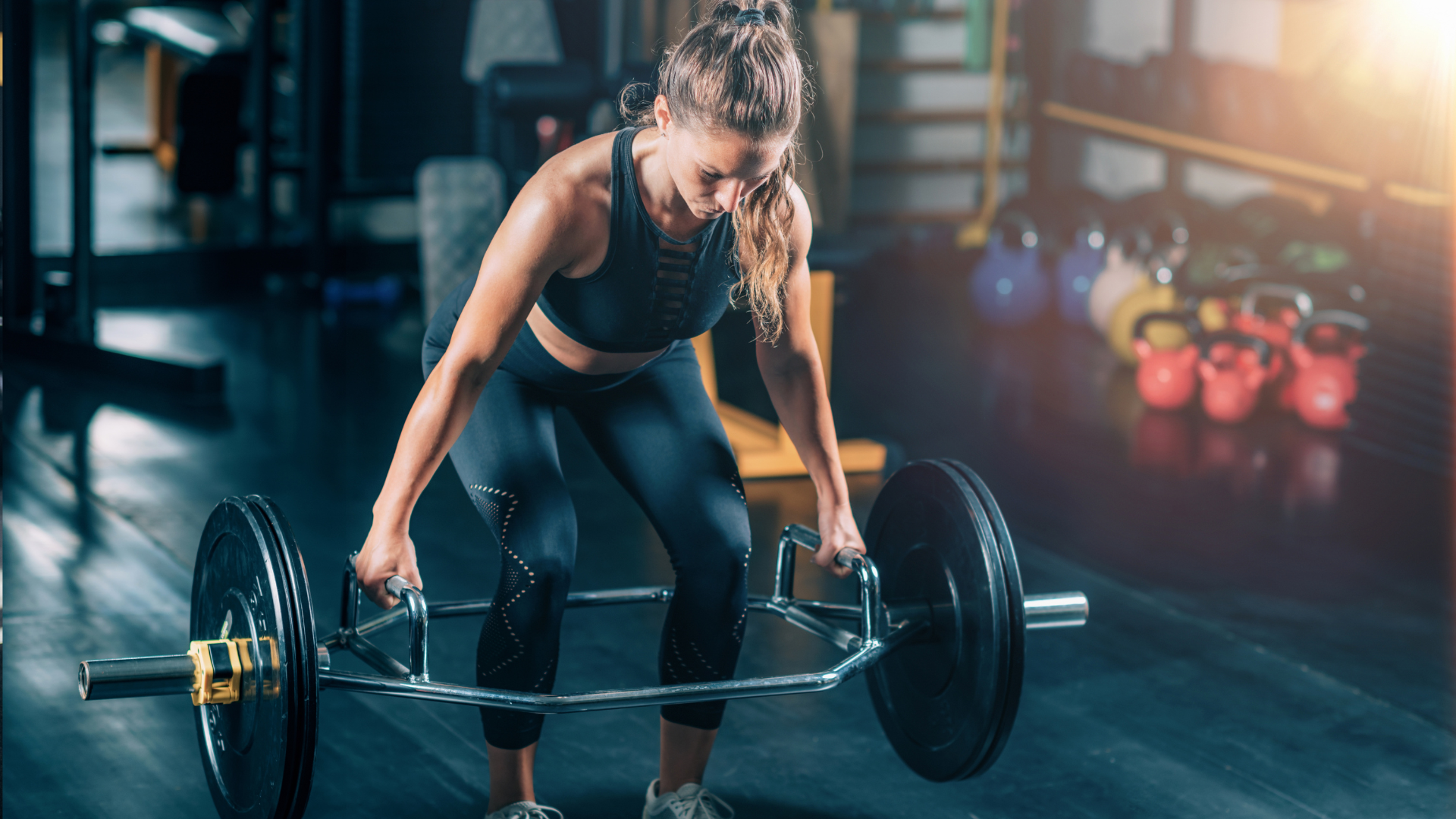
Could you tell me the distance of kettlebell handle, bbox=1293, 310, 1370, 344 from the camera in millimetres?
4078

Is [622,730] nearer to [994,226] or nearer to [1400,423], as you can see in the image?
[1400,423]

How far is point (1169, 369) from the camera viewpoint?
422cm

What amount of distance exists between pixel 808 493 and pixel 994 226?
2.09 metres

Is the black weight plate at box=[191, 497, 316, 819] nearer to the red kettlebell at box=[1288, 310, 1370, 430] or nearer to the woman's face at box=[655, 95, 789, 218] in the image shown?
the woman's face at box=[655, 95, 789, 218]

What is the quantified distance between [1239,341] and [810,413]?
2.55m

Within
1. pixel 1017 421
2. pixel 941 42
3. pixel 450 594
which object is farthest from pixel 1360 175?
pixel 450 594

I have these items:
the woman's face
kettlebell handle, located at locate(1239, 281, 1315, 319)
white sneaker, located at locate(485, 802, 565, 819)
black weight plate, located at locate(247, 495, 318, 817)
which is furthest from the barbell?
kettlebell handle, located at locate(1239, 281, 1315, 319)

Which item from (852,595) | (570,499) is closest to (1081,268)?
(852,595)

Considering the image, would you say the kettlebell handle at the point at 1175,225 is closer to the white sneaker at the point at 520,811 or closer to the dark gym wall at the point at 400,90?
the dark gym wall at the point at 400,90

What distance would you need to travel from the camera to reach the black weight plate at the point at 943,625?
1.82 meters

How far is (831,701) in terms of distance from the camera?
8.18 ft

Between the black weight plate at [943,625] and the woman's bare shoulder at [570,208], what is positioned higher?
the woman's bare shoulder at [570,208]

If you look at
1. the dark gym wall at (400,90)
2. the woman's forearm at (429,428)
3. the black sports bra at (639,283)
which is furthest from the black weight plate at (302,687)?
the dark gym wall at (400,90)

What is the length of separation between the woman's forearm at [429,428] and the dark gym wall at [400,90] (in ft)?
13.0
